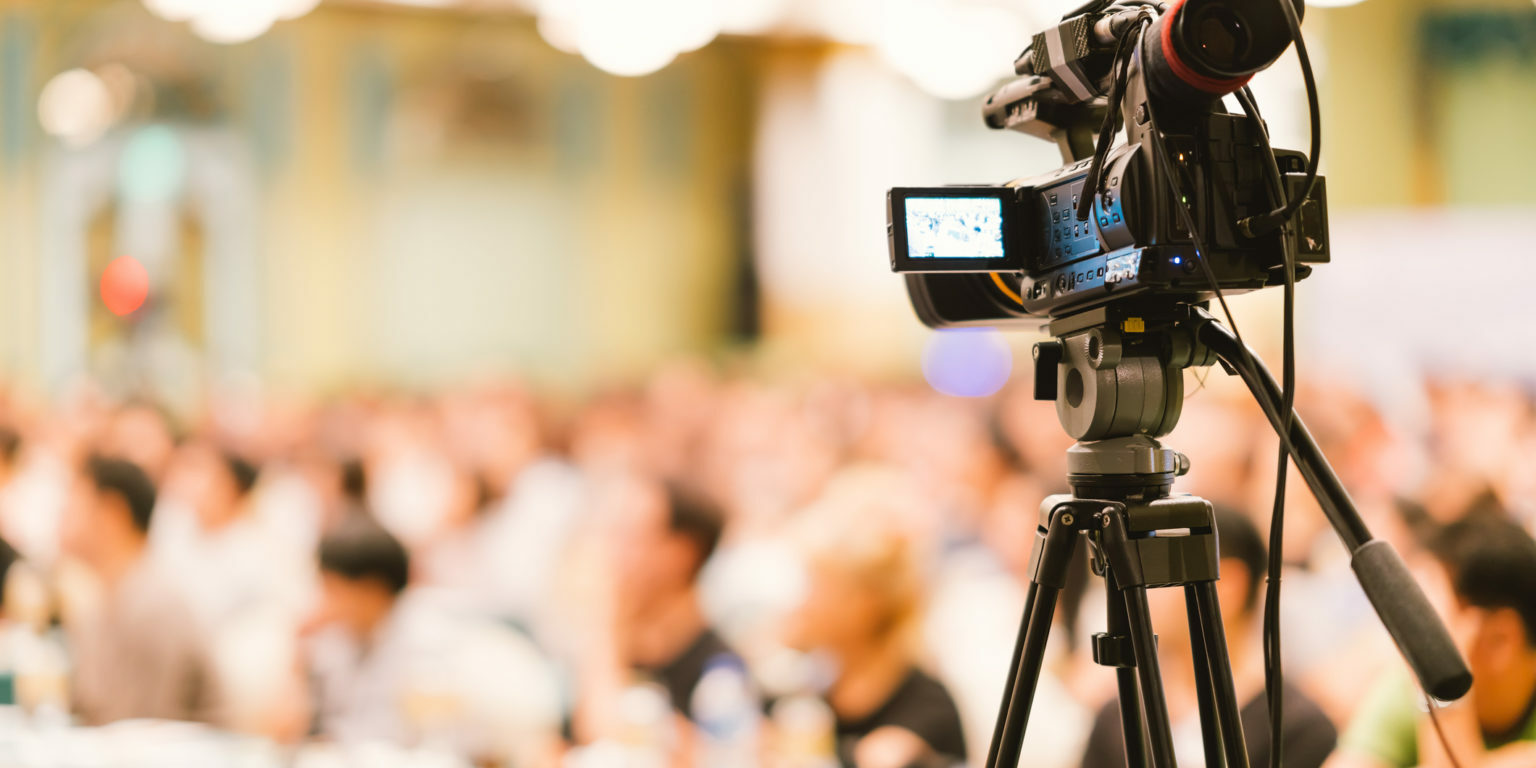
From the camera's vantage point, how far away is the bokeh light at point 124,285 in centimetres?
897

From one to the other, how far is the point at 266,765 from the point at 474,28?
28.2 feet

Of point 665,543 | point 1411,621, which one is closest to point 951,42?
point 665,543

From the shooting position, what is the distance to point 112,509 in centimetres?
339

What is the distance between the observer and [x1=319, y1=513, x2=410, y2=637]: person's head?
110 inches

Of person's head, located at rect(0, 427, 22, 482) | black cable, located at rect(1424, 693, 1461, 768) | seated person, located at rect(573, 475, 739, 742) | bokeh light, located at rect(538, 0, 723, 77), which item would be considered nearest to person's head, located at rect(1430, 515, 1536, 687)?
black cable, located at rect(1424, 693, 1461, 768)

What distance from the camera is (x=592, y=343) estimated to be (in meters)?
10.3

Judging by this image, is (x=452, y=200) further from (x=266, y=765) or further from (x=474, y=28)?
(x=266, y=765)

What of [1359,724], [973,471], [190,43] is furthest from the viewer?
[190,43]

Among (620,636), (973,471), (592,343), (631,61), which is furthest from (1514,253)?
(592,343)

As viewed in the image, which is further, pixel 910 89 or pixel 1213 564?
pixel 910 89

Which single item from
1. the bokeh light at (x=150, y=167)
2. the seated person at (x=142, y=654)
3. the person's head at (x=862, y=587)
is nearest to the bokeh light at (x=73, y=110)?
the bokeh light at (x=150, y=167)

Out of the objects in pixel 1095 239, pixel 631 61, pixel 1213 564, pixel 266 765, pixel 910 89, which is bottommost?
pixel 266 765

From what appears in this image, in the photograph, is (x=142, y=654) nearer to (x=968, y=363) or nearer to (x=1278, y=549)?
(x=1278, y=549)

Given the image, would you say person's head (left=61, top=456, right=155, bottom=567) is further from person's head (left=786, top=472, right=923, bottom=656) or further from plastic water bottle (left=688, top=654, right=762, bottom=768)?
person's head (left=786, top=472, right=923, bottom=656)
